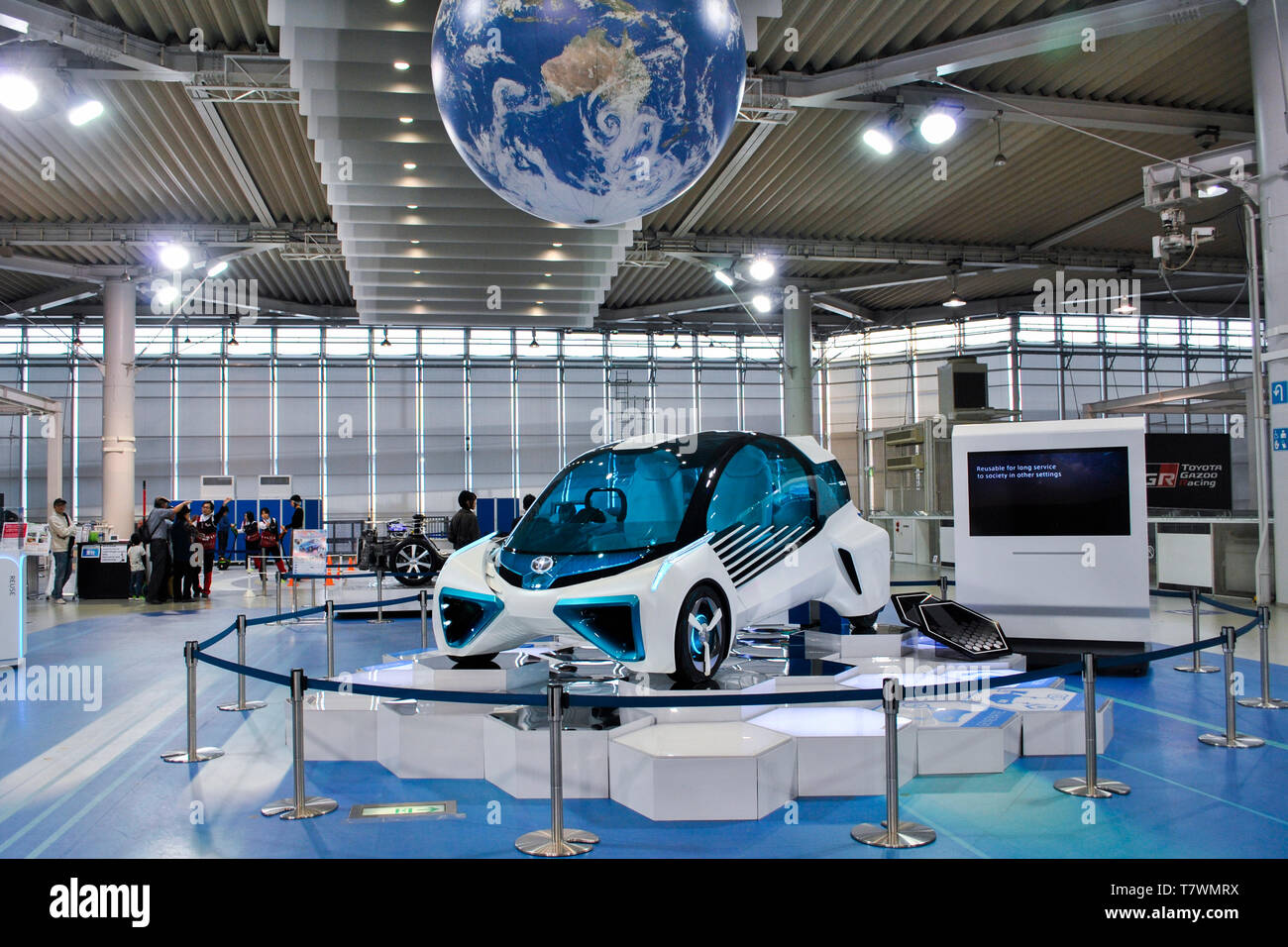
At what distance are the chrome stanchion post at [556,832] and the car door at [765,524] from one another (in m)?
1.98

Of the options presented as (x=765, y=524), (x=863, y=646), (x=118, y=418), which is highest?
(x=118, y=418)

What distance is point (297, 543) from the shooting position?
45.4 ft

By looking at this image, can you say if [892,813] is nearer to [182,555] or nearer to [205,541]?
[182,555]

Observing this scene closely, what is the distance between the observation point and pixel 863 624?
23.6ft

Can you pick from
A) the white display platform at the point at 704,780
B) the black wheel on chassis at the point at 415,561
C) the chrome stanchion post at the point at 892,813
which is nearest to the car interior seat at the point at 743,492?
the white display platform at the point at 704,780

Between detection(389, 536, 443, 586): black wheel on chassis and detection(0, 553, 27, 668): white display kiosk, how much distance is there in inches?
238

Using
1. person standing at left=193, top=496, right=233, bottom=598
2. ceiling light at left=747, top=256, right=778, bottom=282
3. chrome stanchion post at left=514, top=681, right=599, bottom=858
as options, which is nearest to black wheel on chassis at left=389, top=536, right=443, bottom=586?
person standing at left=193, top=496, right=233, bottom=598

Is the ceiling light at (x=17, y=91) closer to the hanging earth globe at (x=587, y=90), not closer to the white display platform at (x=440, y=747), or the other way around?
the hanging earth globe at (x=587, y=90)

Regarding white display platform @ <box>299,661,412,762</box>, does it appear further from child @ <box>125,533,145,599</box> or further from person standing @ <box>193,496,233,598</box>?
child @ <box>125,533,145,599</box>

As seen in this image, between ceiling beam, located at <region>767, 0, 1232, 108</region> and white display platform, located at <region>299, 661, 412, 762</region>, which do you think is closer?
white display platform, located at <region>299, 661, 412, 762</region>

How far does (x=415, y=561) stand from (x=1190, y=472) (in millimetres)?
17754

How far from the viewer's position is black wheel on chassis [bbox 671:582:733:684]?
5.19 m

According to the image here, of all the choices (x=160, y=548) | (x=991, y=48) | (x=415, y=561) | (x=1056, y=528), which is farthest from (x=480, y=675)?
(x=160, y=548)
